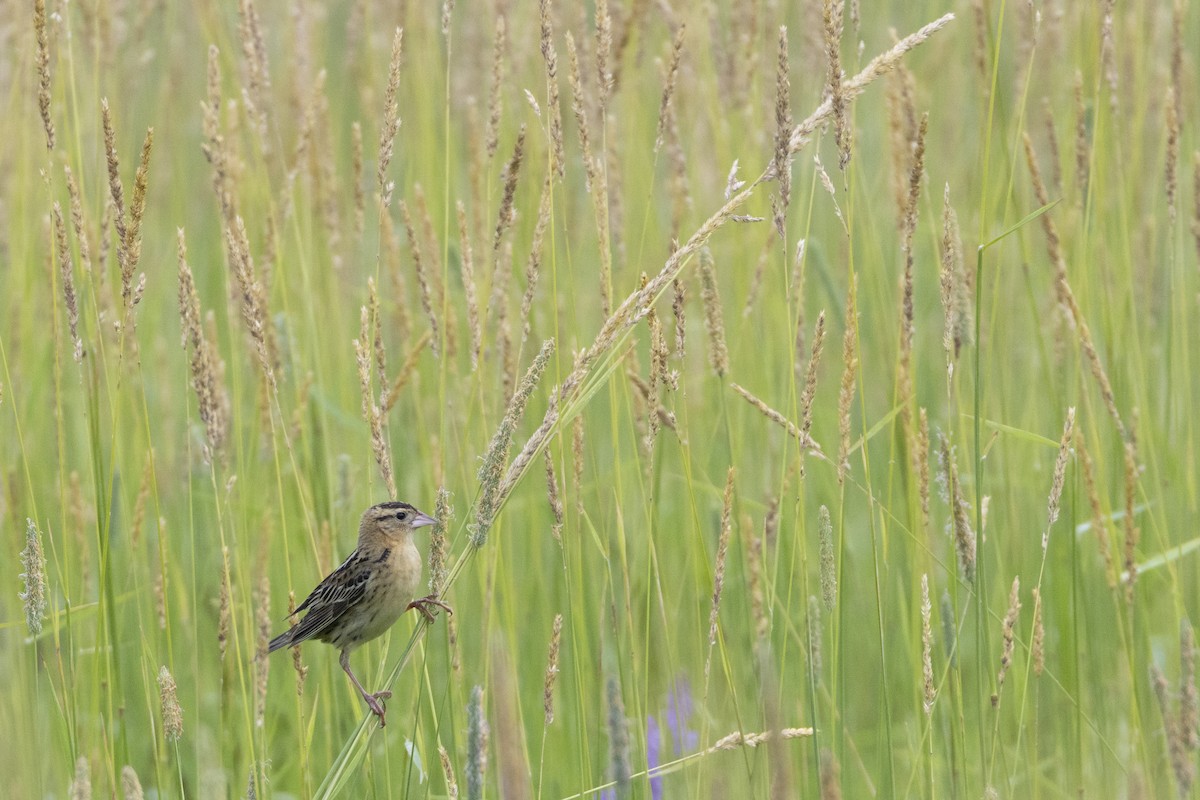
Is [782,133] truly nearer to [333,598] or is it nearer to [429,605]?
[429,605]

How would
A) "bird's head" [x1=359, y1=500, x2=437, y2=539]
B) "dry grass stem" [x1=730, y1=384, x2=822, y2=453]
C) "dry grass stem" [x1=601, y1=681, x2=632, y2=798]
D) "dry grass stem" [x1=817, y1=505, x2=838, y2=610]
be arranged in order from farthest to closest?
1. "bird's head" [x1=359, y1=500, x2=437, y2=539]
2. "dry grass stem" [x1=730, y1=384, x2=822, y2=453]
3. "dry grass stem" [x1=817, y1=505, x2=838, y2=610]
4. "dry grass stem" [x1=601, y1=681, x2=632, y2=798]

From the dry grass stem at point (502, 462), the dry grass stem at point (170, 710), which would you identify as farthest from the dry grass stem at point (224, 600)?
the dry grass stem at point (502, 462)

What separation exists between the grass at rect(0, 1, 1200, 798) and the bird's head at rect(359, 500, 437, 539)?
13 cm

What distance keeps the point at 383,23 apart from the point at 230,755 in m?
3.64

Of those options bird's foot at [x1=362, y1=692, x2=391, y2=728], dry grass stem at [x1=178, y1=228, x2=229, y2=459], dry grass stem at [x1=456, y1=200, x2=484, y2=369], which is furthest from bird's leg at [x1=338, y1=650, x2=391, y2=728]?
dry grass stem at [x1=456, y1=200, x2=484, y2=369]

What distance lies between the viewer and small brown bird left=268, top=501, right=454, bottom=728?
2.79 metres

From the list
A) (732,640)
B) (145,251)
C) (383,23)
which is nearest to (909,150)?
(732,640)

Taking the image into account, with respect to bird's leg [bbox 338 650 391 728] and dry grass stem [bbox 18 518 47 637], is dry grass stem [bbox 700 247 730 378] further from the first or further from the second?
dry grass stem [bbox 18 518 47 637]

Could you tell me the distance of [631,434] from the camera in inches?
137

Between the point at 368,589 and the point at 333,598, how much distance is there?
101 mm

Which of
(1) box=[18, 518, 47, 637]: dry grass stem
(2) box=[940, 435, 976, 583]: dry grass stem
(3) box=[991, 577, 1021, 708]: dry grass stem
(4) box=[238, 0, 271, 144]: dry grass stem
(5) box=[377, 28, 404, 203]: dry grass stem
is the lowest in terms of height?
(3) box=[991, 577, 1021, 708]: dry grass stem

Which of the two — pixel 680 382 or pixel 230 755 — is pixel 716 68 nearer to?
pixel 680 382

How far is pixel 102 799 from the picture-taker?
101 inches

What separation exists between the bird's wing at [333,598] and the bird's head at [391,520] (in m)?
0.09
